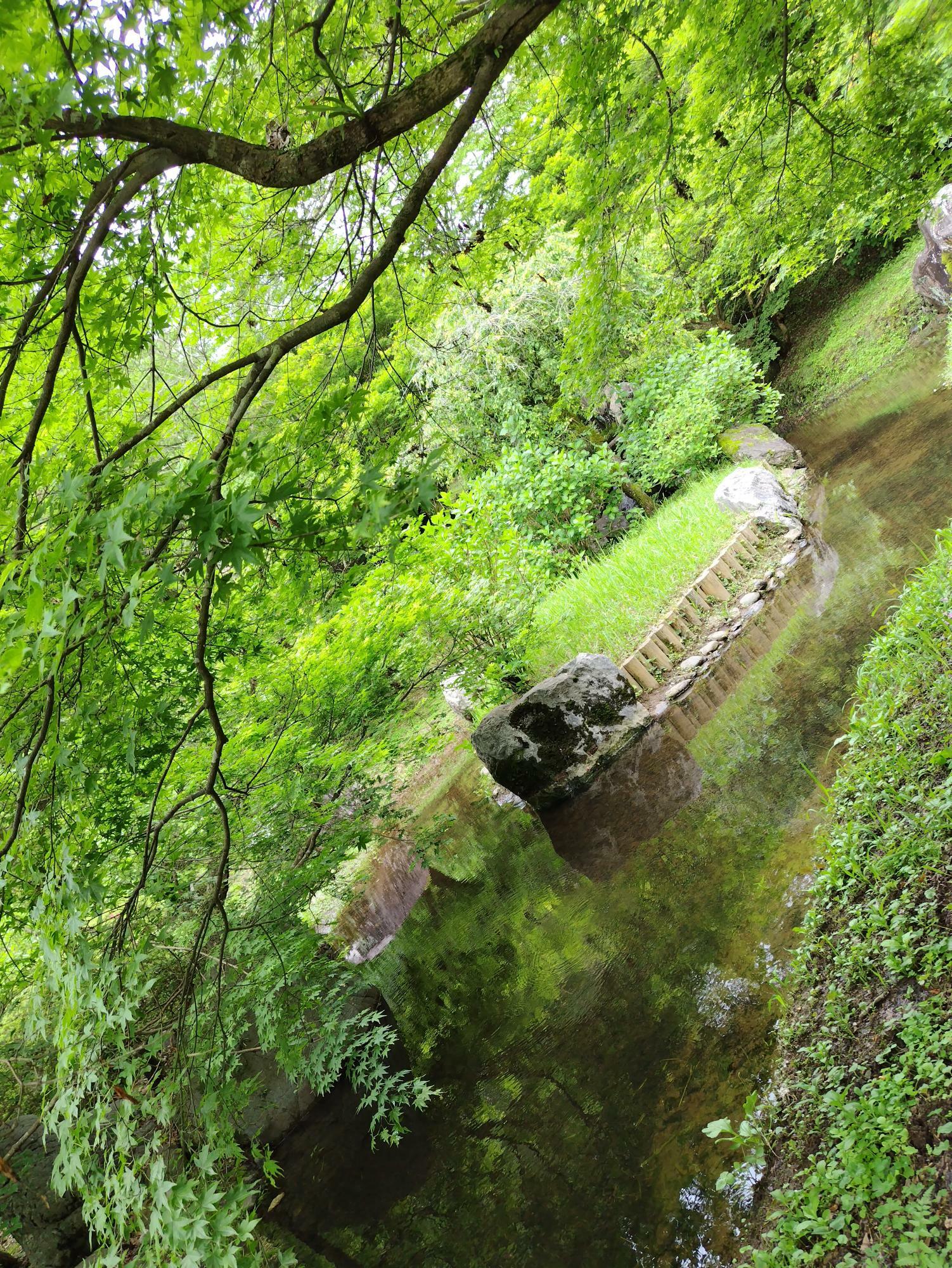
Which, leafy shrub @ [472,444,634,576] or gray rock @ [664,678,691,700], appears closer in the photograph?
gray rock @ [664,678,691,700]

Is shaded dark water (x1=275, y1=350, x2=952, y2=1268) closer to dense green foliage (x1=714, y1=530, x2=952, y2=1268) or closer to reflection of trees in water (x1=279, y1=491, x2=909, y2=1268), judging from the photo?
reflection of trees in water (x1=279, y1=491, x2=909, y2=1268)

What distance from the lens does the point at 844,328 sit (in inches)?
668

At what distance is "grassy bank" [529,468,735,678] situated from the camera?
9195mm

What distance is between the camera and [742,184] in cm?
547

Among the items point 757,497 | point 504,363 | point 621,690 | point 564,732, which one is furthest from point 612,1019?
point 504,363

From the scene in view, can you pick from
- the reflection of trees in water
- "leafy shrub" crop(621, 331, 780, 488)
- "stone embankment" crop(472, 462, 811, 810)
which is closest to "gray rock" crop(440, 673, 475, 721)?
"stone embankment" crop(472, 462, 811, 810)

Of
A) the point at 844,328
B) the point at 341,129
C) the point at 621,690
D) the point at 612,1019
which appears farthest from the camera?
the point at 844,328

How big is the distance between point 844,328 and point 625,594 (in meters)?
11.6

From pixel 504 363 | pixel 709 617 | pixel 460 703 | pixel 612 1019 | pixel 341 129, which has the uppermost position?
pixel 504 363

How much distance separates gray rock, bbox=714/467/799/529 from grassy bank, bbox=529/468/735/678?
23 centimetres

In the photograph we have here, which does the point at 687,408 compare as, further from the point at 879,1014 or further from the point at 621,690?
the point at 879,1014

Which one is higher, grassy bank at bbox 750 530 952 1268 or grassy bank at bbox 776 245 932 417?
grassy bank at bbox 776 245 932 417

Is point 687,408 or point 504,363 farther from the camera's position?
point 504,363

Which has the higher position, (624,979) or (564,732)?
(564,732)
